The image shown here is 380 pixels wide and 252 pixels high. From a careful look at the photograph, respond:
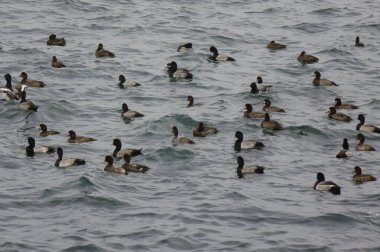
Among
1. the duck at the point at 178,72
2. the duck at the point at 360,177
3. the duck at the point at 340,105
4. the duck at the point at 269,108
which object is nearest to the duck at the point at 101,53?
the duck at the point at 178,72

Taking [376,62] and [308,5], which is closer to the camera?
[376,62]

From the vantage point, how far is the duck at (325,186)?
1244 inches

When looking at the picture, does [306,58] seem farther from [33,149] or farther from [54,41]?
[33,149]

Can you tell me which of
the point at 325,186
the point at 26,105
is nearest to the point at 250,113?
the point at 325,186

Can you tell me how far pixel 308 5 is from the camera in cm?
6406

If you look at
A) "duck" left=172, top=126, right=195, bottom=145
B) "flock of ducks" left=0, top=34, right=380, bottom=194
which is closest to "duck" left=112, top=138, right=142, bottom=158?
"flock of ducks" left=0, top=34, right=380, bottom=194

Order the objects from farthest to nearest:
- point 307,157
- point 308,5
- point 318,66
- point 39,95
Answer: point 308,5 → point 318,66 → point 39,95 → point 307,157

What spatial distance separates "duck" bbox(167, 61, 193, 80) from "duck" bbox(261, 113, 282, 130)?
812 centimetres

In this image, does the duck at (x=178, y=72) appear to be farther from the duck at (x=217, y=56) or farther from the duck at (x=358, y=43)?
the duck at (x=358, y=43)

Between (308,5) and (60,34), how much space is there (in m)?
18.4

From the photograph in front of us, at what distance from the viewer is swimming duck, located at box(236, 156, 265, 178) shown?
110 feet

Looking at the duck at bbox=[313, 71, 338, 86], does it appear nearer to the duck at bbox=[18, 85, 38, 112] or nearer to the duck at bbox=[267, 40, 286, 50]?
the duck at bbox=[267, 40, 286, 50]

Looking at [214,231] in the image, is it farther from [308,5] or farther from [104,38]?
[308,5]

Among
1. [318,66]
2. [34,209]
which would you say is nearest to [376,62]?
[318,66]
